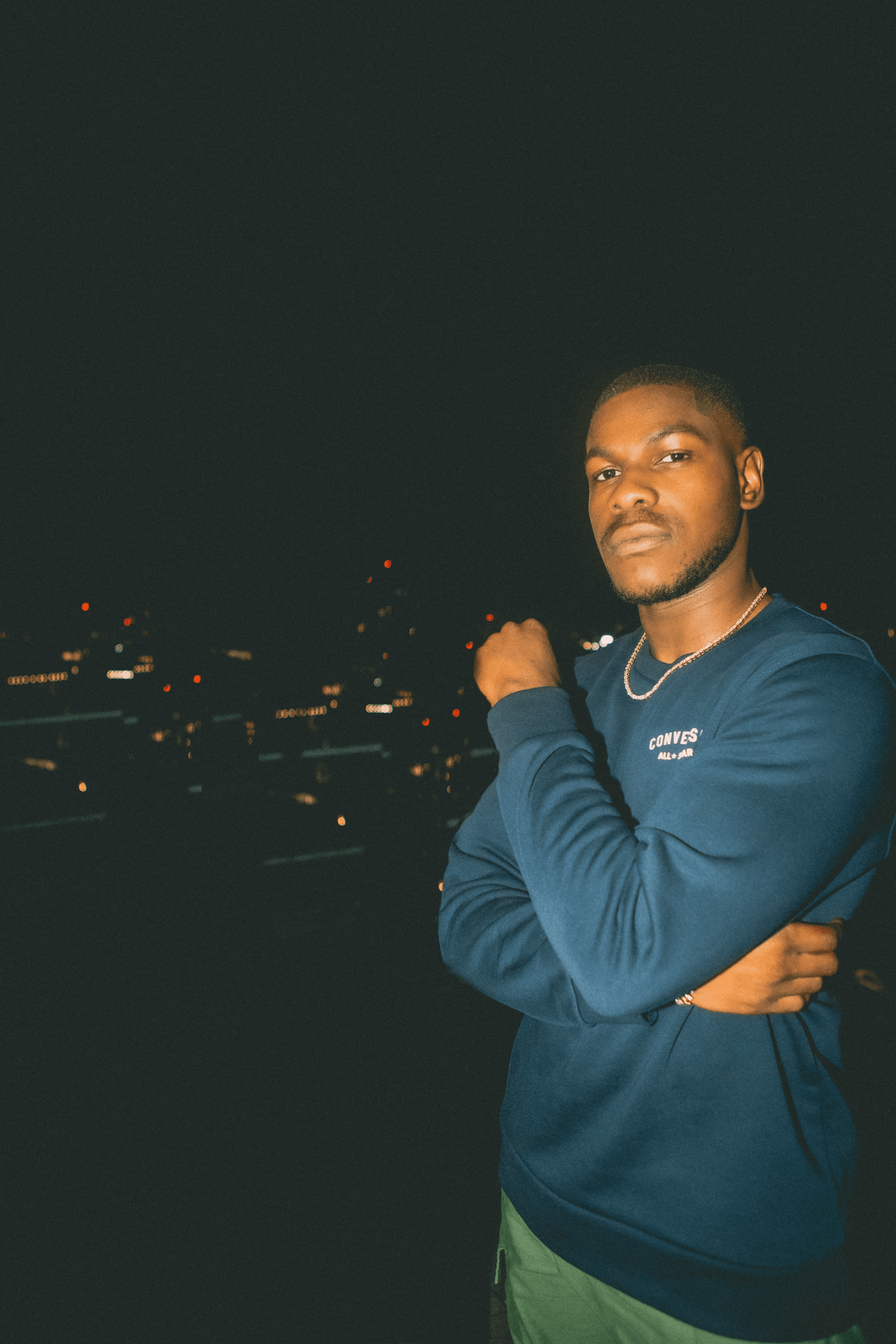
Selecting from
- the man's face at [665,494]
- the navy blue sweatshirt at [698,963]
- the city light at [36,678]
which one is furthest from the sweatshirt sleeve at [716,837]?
the city light at [36,678]

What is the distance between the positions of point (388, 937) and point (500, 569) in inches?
91.9

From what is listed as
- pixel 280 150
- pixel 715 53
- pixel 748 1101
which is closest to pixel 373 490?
pixel 280 150

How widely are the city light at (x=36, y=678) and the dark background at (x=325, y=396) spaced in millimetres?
321

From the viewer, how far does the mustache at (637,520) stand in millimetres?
889

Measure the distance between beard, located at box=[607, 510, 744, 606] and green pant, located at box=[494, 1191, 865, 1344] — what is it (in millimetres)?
831

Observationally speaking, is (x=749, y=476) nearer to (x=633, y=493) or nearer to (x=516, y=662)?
(x=633, y=493)

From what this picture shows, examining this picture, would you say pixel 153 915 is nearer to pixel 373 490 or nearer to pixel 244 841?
pixel 244 841

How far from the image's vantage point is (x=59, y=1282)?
5.88ft

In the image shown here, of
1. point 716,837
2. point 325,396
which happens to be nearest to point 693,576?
point 716,837

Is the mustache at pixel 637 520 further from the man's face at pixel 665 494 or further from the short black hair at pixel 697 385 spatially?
the short black hair at pixel 697 385

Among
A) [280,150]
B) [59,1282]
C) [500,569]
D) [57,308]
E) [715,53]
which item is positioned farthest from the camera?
[500,569]

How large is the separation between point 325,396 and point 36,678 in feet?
6.87

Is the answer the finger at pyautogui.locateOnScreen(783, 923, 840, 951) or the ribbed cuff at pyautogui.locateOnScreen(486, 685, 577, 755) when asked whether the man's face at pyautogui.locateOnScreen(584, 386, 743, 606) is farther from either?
the finger at pyautogui.locateOnScreen(783, 923, 840, 951)

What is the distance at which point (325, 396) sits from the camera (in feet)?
11.0
